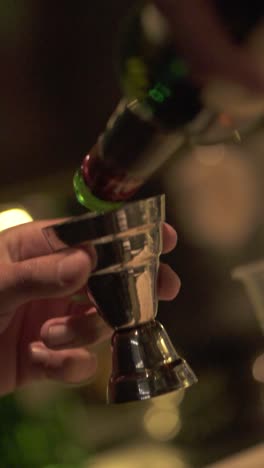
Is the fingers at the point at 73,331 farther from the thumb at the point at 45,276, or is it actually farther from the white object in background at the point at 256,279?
the white object in background at the point at 256,279

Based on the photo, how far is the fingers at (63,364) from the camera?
1.69 feet

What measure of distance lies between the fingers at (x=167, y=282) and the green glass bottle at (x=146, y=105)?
0.32ft

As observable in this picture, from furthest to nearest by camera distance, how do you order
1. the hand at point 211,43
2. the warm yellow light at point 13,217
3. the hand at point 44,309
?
the warm yellow light at point 13,217 → the hand at point 44,309 → the hand at point 211,43

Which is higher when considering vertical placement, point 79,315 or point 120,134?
point 120,134

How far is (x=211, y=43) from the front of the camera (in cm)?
24

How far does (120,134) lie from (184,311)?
640 mm

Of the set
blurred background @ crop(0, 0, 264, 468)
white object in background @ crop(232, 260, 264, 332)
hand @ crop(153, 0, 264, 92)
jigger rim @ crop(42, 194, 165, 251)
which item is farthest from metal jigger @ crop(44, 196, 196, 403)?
blurred background @ crop(0, 0, 264, 468)

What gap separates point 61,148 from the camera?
858 mm

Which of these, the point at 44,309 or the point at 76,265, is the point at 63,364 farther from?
the point at 76,265

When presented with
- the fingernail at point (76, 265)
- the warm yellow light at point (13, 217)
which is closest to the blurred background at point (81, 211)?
the warm yellow light at point (13, 217)

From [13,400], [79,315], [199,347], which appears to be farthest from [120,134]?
[199,347]

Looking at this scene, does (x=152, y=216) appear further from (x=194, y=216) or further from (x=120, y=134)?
(x=194, y=216)

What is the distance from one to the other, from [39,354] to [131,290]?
0.67ft

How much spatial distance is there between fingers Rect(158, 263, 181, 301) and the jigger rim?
96 millimetres
